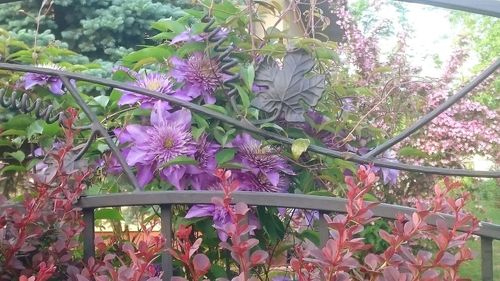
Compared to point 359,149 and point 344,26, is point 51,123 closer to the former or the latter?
point 359,149

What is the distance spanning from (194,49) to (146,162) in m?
0.22

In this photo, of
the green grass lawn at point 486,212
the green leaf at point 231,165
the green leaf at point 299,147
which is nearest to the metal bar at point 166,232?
the green leaf at point 231,165

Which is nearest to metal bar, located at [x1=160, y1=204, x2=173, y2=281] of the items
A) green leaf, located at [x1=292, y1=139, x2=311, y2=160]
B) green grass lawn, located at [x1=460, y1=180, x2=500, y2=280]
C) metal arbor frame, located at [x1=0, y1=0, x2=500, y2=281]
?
metal arbor frame, located at [x1=0, y1=0, x2=500, y2=281]

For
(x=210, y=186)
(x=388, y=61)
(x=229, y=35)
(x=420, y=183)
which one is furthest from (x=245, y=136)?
(x=420, y=183)

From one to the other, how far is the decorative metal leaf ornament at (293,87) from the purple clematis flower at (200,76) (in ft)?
0.34

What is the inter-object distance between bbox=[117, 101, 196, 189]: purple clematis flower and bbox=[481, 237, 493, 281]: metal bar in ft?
1.53

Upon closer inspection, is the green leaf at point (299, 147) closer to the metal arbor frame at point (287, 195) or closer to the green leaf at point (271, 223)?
the metal arbor frame at point (287, 195)

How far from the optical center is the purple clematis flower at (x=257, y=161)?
101 centimetres

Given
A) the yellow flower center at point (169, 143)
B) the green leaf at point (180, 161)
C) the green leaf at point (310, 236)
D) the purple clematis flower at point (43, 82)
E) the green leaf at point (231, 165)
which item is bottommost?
the green leaf at point (310, 236)

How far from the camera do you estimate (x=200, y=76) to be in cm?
104

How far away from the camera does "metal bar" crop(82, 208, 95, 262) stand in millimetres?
1002

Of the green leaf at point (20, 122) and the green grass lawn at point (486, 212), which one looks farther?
the green grass lawn at point (486, 212)

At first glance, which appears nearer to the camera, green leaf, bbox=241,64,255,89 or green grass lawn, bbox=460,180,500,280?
green leaf, bbox=241,64,255,89

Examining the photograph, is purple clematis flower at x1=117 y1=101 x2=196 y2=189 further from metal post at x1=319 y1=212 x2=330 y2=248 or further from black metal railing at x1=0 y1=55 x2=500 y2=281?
metal post at x1=319 y1=212 x2=330 y2=248
